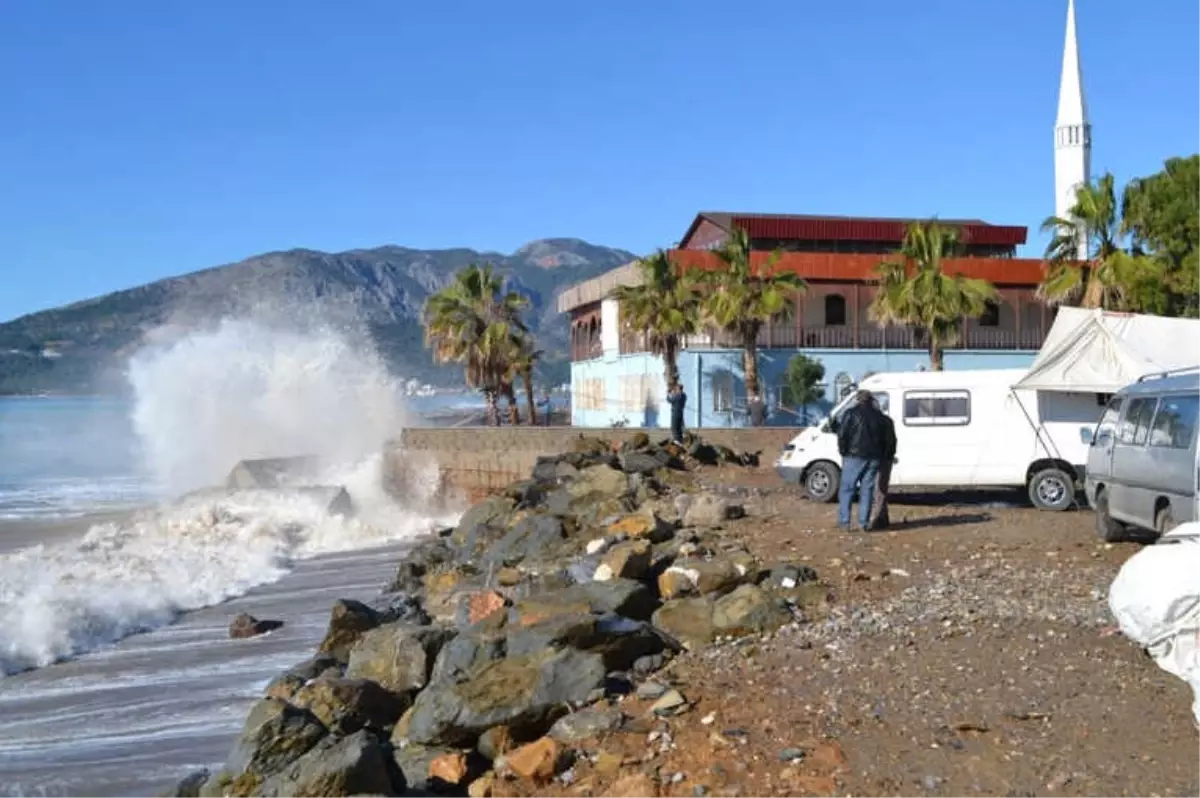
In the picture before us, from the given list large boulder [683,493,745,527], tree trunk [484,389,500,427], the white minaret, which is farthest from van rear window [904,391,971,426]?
the white minaret

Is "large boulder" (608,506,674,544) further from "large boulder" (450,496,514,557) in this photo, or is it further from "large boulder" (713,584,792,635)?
"large boulder" (450,496,514,557)

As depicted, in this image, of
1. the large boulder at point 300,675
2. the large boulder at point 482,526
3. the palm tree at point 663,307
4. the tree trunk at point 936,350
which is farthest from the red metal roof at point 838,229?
the large boulder at point 300,675

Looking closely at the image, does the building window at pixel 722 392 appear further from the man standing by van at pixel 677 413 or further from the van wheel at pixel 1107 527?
the van wheel at pixel 1107 527

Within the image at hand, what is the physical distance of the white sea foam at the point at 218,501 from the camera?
17.4 metres

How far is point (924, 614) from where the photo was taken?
9344mm

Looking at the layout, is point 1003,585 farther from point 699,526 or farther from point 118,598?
point 118,598

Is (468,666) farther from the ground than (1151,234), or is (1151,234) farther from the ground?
(1151,234)

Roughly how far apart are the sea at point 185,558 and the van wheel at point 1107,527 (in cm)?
931

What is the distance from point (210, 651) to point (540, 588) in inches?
195

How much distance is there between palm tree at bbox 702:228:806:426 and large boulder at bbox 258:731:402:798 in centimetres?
2475

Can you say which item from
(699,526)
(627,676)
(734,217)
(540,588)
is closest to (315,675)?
(540,588)

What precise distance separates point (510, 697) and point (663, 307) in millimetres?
25992

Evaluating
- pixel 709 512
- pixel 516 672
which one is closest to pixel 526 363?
pixel 709 512

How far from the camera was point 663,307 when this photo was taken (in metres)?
33.0
